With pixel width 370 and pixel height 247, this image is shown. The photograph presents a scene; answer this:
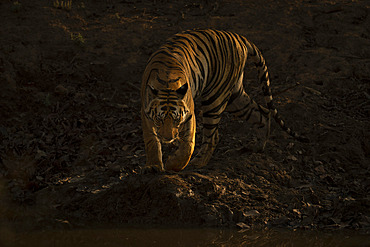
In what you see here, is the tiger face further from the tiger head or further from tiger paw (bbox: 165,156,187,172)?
tiger paw (bbox: 165,156,187,172)

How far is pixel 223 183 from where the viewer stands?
444 cm

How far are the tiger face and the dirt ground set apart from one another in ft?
1.75

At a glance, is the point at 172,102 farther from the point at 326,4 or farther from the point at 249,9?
the point at 326,4

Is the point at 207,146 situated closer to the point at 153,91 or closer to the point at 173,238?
the point at 153,91

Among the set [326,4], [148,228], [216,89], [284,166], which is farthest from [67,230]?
[326,4]

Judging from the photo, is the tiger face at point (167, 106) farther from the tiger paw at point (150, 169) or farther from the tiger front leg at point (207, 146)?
the tiger front leg at point (207, 146)

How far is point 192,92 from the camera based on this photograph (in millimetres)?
4414

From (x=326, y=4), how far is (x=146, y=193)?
283 inches

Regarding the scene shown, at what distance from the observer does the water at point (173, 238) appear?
3580 mm

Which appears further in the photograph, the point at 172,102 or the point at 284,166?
the point at 284,166

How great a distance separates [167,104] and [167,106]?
21 millimetres

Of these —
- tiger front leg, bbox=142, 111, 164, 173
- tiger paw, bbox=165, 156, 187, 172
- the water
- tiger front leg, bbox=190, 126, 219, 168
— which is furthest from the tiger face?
tiger front leg, bbox=190, 126, 219, 168

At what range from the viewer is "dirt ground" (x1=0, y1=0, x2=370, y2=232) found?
414 cm

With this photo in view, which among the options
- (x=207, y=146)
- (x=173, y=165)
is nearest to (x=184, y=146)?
(x=173, y=165)
